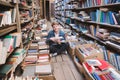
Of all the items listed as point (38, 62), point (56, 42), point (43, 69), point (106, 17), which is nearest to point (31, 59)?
point (38, 62)

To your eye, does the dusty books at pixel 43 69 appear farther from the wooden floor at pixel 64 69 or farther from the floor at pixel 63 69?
the wooden floor at pixel 64 69

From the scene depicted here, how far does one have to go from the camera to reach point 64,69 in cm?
307

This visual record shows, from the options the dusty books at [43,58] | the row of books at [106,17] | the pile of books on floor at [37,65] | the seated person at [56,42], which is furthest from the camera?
the seated person at [56,42]

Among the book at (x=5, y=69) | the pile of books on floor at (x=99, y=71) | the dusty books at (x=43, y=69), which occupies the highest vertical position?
the book at (x=5, y=69)

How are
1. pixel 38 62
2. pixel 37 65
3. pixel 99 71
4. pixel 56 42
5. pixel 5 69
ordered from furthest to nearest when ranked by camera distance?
pixel 56 42 < pixel 38 62 < pixel 37 65 < pixel 99 71 < pixel 5 69

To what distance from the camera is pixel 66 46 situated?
4.03 meters

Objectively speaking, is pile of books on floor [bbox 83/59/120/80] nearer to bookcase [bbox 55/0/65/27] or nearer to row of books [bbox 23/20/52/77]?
row of books [bbox 23/20/52/77]

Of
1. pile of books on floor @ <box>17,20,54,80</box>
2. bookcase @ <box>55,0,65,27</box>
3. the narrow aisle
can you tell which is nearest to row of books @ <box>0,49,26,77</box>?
pile of books on floor @ <box>17,20,54,80</box>

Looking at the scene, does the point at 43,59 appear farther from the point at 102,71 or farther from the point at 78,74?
the point at 102,71

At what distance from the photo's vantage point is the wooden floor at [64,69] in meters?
2.70

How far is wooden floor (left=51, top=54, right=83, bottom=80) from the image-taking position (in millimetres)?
2700

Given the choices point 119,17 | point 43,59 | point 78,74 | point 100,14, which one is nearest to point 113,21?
point 119,17

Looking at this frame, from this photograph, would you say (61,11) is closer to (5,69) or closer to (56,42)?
(56,42)

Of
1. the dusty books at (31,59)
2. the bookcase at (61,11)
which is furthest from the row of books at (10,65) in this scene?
the bookcase at (61,11)
